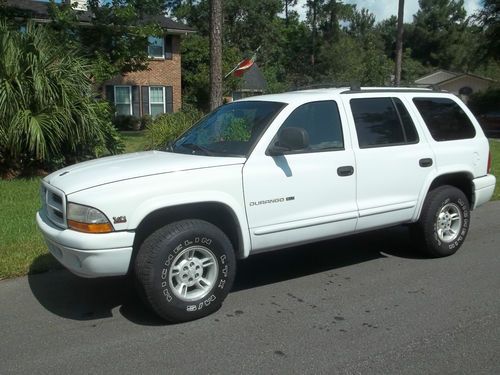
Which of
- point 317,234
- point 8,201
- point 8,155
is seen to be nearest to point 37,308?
point 317,234

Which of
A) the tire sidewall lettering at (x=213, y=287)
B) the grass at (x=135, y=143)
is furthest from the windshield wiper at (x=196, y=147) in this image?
the grass at (x=135, y=143)

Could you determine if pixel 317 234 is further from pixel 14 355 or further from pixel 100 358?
pixel 14 355

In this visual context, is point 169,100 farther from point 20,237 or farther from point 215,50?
point 20,237

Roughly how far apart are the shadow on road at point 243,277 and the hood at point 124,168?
1110mm

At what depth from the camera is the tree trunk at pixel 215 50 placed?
12.6 meters

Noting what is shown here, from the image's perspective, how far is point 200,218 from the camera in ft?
15.7

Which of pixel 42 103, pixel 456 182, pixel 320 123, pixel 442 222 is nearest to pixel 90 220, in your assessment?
pixel 320 123

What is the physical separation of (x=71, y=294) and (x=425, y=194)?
373 cm

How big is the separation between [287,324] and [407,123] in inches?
106

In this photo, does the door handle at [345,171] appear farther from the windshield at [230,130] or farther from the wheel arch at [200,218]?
the wheel arch at [200,218]

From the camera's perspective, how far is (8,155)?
36.6 feet

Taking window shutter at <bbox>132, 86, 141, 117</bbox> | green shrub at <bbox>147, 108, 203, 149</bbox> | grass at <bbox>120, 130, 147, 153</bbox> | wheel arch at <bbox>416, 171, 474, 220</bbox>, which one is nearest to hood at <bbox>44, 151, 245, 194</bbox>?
wheel arch at <bbox>416, 171, 474, 220</bbox>

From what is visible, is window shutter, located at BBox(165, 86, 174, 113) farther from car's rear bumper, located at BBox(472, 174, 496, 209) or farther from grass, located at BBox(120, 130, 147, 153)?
car's rear bumper, located at BBox(472, 174, 496, 209)

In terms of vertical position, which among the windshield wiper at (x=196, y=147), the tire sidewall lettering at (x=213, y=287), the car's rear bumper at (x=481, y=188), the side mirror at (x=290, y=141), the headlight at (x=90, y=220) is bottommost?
the tire sidewall lettering at (x=213, y=287)
